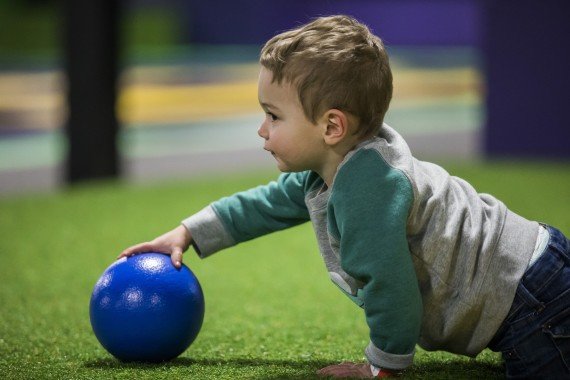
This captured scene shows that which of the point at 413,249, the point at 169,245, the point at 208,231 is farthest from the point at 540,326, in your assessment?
the point at 169,245

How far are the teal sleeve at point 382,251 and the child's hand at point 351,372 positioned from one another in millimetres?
116

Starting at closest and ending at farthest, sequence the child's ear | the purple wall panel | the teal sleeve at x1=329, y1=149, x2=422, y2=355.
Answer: the teal sleeve at x1=329, y1=149, x2=422, y2=355 < the child's ear < the purple wall panel

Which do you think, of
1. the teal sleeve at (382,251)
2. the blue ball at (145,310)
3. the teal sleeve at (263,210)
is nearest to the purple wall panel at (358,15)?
the teal sleeve at (263,210)

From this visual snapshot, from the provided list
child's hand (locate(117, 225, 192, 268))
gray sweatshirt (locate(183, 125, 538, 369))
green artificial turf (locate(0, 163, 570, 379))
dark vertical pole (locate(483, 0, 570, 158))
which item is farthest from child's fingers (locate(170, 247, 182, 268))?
dark vertical pole (locate(483, 0, 570, 158))

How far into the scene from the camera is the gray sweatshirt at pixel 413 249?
8.98 ft

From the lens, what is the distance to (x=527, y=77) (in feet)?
34.2

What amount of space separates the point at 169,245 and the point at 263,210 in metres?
0.37

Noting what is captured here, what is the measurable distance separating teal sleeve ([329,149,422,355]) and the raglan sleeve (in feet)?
1.74

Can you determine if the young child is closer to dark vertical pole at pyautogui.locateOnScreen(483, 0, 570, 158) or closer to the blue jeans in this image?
the blue jeans

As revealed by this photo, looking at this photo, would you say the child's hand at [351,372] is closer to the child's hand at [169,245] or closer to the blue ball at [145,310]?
the blue ball at [145,310]

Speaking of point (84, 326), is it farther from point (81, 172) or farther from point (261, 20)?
point (261, 20)

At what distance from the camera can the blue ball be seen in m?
3.15

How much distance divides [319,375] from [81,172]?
22.2 feet

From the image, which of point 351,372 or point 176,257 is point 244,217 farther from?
point 351,372
